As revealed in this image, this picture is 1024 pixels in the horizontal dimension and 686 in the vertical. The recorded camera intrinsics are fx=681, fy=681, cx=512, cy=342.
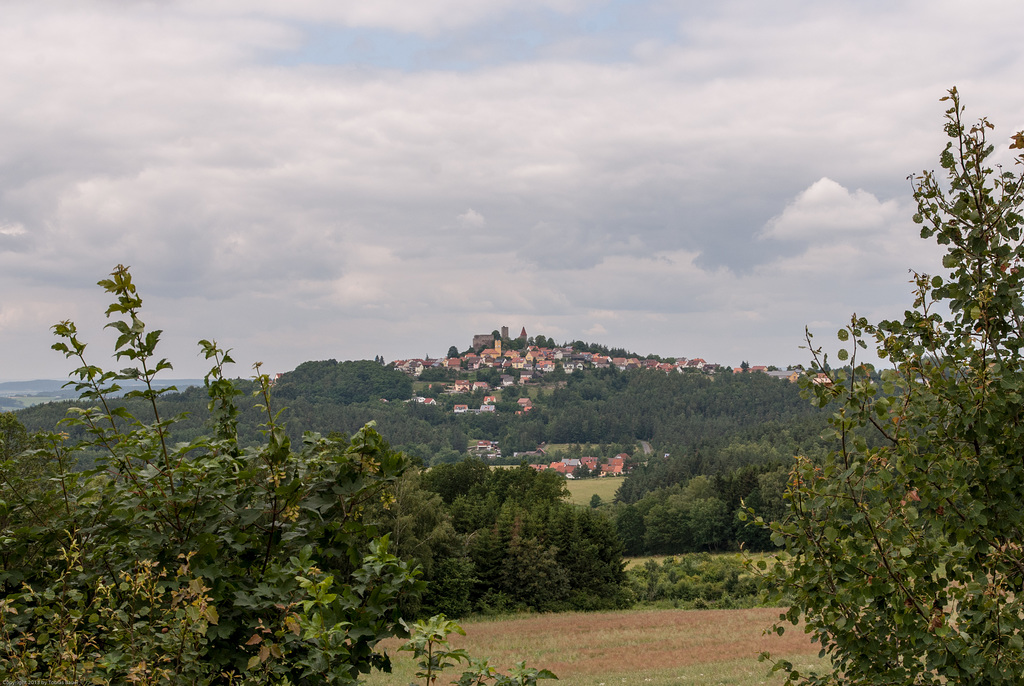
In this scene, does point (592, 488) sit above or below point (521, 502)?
below

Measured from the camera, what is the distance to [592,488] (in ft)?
334

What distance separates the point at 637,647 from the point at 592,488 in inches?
2992

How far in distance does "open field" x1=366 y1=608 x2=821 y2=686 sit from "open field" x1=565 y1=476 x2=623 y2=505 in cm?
5022

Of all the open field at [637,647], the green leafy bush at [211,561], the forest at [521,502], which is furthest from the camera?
the open field at [637,647]

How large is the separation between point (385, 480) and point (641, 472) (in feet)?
343

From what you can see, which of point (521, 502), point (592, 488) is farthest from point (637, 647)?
point (592, 488)

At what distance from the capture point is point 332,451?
9.25ft

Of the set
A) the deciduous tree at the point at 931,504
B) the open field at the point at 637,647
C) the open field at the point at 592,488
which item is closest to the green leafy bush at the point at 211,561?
the deciduous tree at the point at 931,504

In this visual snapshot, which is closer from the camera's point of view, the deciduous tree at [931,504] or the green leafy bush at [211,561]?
the green leafy bush at [211,561]

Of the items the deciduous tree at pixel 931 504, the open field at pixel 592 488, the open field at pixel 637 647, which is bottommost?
the open field at pixel 592 488

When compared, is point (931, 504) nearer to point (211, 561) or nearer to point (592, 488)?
point (211, 561)

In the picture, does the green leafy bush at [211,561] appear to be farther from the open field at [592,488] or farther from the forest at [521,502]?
the open field at [592,488]

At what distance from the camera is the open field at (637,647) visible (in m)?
20.4

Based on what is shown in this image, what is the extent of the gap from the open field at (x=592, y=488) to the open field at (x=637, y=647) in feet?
165
